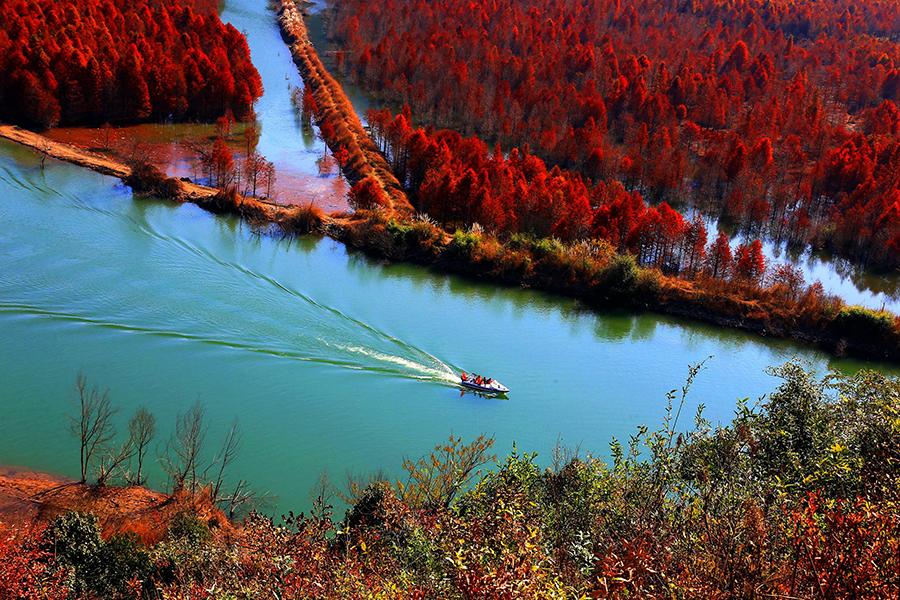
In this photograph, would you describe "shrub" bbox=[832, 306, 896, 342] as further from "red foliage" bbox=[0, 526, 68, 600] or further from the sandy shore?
"red foliage" bbox=[0, 526, 68, 600]

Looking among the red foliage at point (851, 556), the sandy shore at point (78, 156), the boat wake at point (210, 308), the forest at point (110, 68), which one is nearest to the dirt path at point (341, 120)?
the forest at point (110, 68)

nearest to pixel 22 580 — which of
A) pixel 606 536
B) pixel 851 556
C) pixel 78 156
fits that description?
pixel 606 536

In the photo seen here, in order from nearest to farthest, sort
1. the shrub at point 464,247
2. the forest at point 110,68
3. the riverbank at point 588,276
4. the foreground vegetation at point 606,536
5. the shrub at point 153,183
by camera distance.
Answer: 1. the foreground vegetation at point 606,536
2. the riverbank at point 588,276
3. the shrub at point 464,247
4. the shrub at point 153,183
5. the forest at point 110,68

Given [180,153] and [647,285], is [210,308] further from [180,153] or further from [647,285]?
[180,153]

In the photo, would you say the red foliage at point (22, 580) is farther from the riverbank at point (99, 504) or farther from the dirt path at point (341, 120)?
the dirt path at point (341, 120)

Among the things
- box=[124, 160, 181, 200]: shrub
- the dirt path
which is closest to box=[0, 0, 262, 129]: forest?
the dirt path

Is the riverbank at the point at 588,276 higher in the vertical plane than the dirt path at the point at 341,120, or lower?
lower

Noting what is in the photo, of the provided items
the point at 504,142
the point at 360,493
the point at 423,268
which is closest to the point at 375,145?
the point at 504,142
